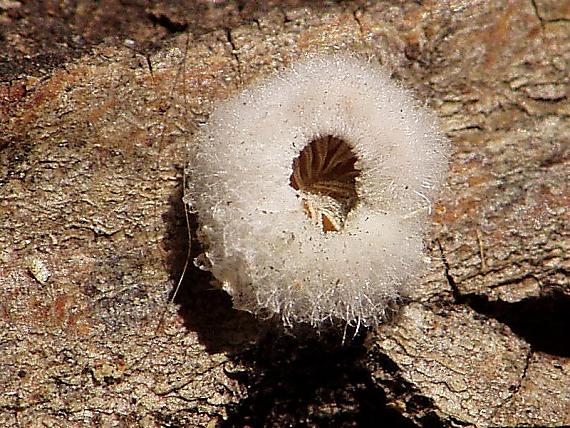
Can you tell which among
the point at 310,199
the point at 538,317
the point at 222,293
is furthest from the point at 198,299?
the point at 538,317

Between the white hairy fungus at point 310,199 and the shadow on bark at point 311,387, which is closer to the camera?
the white hairy fungus at point 310,199

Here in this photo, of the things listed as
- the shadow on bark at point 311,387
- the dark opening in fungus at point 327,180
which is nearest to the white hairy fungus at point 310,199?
the dark opening in fungus at point 327,180

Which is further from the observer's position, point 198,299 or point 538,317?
point 538,317

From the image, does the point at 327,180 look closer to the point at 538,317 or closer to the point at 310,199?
the point at 310,199

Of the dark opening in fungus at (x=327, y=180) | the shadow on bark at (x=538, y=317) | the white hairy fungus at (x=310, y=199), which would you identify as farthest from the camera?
the shadow on bark at (x=538, y=317)

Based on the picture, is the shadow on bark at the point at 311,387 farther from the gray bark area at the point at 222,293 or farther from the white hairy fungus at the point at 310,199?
the white hairy fungus at the point at 310,199

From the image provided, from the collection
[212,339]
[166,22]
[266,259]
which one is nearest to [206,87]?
[166,22]

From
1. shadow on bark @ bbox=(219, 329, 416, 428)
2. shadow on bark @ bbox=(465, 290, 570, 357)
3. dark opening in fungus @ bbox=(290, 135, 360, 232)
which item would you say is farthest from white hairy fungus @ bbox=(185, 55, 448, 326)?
shadow on bark @ bbox=(465, 290, 570, 357)

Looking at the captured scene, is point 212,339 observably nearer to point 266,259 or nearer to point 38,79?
point 266,259

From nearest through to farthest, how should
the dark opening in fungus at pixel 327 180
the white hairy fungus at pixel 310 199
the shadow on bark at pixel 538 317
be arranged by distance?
the white hairy fungus at pixel 310 199
the dark opening in fungus at pixel 327 180
the shadow on bark at pixel 538 317
